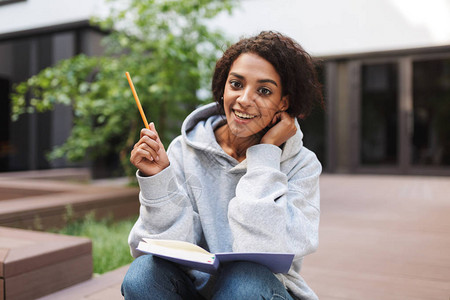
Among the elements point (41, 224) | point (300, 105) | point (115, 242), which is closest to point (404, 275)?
point (300, 105)

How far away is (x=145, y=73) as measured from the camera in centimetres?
390

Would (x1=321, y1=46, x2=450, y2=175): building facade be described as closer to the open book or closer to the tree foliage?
the tree foliage

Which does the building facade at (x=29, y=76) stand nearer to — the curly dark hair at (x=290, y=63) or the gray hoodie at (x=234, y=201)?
the gray hoodie at (x=234, y=201)

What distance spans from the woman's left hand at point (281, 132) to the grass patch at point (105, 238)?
1.58 m

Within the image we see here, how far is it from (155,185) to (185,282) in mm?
304

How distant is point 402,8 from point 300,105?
22.8ft

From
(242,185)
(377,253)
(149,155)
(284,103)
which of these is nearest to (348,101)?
(377,253)

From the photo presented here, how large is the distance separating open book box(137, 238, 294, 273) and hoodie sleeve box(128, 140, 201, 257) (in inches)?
4.2

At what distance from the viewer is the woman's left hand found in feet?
4.25

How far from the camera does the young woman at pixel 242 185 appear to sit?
3.75 feet

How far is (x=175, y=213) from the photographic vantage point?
1.25m

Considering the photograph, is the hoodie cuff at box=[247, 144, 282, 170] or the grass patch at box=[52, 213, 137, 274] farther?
the grass patch at box=[52, 213, 137, 274]

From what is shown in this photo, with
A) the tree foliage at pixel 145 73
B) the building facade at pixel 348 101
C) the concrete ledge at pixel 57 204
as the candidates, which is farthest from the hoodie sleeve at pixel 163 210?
the building facade at pixel 348 101

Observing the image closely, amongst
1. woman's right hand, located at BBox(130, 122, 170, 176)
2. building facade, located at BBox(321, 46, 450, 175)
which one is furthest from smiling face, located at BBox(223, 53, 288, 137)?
building facade, located at BBox(321, 46, 450, 175)
